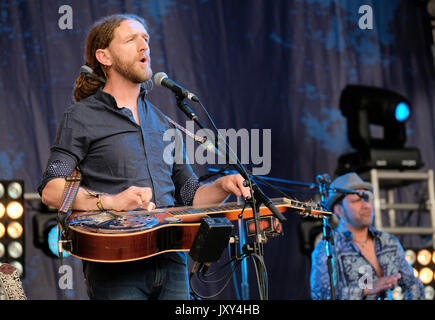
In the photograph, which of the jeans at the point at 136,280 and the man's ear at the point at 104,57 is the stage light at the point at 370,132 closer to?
the man's ear at the point at 104,57

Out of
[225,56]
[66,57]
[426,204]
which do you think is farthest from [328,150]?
[66,57]

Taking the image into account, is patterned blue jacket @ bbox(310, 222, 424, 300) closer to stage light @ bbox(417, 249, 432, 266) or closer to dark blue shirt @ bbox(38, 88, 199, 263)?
stage light @ bbox(417, 249, 432, 266)

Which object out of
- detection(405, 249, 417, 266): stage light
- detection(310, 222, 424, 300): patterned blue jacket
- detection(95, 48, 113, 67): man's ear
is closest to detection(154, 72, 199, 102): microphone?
detection(95, 48, 113, 67): man's ear

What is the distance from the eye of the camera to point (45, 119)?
15.3 ft

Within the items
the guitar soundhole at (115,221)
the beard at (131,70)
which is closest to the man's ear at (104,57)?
the beard at (131,70)

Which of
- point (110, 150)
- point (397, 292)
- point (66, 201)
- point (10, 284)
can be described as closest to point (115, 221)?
point (66, 201)

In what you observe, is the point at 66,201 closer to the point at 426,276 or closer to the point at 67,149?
the point at 67,149

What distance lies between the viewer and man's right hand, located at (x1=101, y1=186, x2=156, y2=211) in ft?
6.75

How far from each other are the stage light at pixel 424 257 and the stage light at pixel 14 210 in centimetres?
334

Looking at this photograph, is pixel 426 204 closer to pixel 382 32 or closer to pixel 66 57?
pixel 382 32

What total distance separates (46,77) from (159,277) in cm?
307

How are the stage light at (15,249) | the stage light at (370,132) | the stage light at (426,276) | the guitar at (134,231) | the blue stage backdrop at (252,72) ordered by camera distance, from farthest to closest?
the stage light at (370,132)
the stage light at (426,276)
the blue stage backdrop at (252,72)
the stage light at (15,249)
the guitar at (134,231)

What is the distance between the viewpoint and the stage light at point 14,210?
421 cm

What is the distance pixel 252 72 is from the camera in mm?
5203
